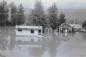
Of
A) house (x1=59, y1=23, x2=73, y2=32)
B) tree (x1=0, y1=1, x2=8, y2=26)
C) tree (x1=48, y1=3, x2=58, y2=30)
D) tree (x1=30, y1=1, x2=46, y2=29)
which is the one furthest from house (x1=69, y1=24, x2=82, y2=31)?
tree (x1=0, y1=1, x2=8, y2=26)

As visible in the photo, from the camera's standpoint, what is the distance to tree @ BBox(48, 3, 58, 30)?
4890 millimetres

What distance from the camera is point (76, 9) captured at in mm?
5023

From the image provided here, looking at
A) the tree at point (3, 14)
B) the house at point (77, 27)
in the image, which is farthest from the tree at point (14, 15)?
the house at point (77, 27)

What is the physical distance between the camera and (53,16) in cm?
512

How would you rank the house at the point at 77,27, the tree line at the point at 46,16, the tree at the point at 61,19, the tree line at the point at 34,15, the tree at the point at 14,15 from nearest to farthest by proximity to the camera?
the house at the point at 77,27, the tree at the point at 61,19, the tree line at the point at 46,16, the tree line at the point at 34,15, the tree at the point at 14,15

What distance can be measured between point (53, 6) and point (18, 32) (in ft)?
3.86

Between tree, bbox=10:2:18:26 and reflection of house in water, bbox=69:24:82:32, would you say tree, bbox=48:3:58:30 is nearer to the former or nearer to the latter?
reflection of house in water, bbox=69:24:82:32

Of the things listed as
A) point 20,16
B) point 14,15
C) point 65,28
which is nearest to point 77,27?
point 65,28

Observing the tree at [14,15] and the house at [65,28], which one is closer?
the house at [65,28]

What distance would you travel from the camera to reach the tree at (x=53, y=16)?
4.89 metres

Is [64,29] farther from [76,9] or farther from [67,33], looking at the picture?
[76,9]

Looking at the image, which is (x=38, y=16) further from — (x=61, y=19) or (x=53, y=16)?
(x=61, y=19)

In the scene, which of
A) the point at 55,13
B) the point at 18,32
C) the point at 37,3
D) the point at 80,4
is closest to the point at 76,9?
the point at 80,4

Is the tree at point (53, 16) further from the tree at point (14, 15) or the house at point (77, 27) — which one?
the tree at point (14, 15)
